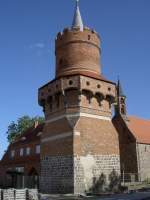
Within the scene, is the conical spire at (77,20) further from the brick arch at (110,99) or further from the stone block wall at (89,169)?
the stone block wall at (89,169)

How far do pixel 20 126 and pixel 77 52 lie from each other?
31.6 metres

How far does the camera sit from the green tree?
2374 inches

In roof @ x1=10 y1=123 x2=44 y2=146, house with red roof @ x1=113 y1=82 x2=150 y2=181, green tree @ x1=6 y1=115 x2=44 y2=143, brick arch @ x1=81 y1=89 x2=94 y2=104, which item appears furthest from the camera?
green tree @ x1=6 y1=115 x2=44 y2=143

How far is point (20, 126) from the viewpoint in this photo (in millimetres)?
61188

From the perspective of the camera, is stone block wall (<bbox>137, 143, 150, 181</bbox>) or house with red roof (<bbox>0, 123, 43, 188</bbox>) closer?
house with red roof (<bbox>0, 123, 43, 188</bbox>)

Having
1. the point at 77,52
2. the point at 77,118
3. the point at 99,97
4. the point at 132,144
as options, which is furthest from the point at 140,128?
the point at 77,118

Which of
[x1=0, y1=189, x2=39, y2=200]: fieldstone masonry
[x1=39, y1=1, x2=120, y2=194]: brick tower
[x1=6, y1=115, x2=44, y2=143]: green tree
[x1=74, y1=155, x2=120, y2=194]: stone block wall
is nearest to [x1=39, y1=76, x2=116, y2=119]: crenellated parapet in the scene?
[x1=39, y1=1, x2=120, y2=194]: brick tower

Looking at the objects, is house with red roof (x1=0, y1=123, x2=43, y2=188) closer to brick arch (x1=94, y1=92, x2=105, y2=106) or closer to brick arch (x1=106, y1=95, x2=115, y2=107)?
brick arch (x1=94, y1=92, x2=105, y2=106)

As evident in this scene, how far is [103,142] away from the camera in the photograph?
30750mm

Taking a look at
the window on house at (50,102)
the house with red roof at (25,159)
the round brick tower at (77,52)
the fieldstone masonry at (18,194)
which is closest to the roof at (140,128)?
the house with red roof at (25,159)

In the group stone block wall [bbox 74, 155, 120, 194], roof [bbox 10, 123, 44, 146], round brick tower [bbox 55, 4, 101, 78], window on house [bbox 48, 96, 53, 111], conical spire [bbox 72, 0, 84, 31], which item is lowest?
stone block wall [bbox 74, 155, 120, 194]

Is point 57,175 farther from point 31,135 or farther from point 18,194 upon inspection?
point 31,135

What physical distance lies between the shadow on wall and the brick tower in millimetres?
386

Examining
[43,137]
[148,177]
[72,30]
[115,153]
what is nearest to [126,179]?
[148,177]
